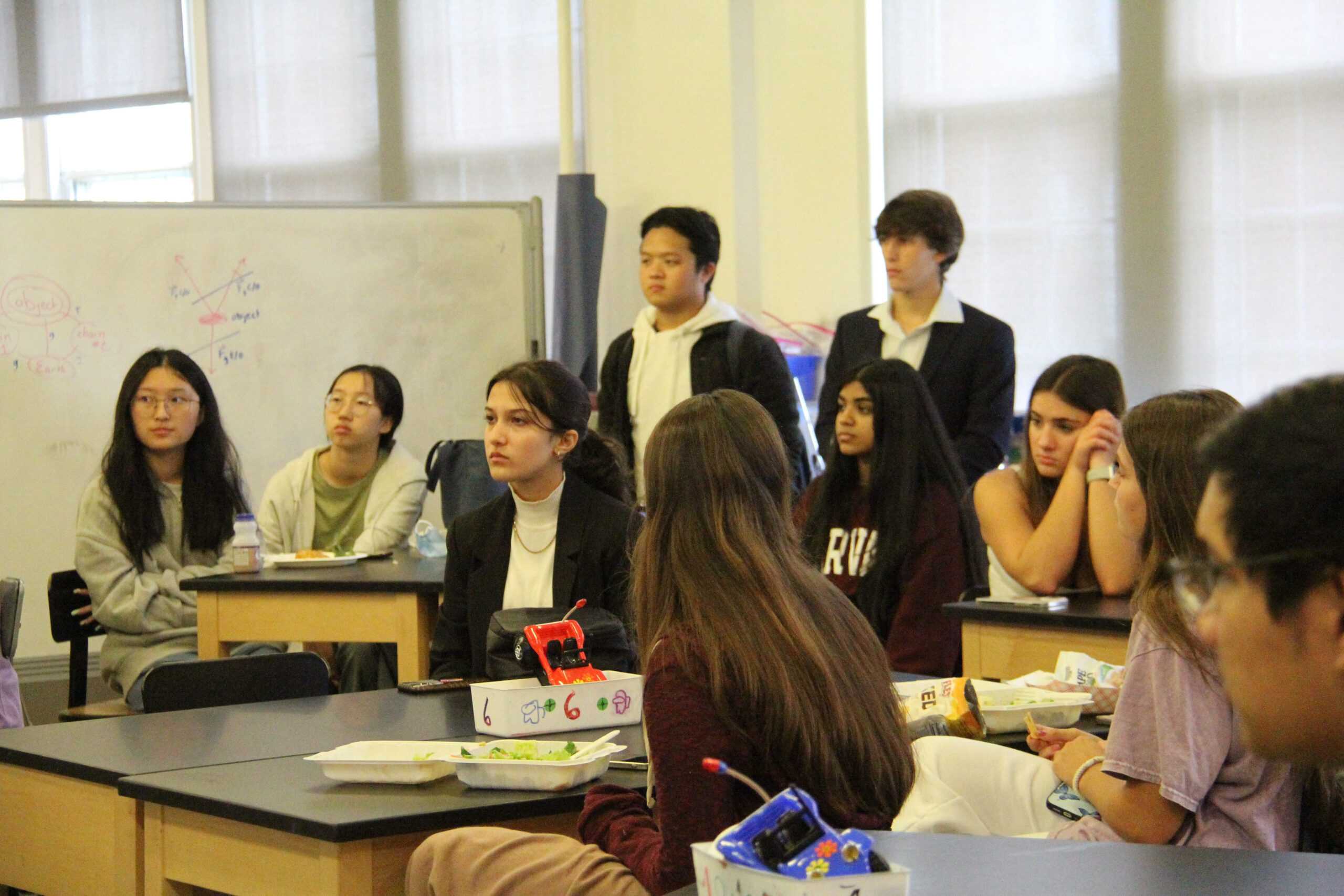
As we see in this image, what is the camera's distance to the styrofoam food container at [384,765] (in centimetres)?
194

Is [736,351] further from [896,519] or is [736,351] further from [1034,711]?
[1034,711]

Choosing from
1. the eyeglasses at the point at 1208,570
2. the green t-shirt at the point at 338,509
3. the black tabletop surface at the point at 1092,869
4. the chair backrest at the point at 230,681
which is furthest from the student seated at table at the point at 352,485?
the eyeglasses at the point at 1208,570

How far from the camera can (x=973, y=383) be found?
14.1ft

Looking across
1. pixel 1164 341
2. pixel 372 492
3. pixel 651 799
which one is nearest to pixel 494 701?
pixel 651 799

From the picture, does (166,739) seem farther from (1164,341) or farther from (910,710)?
(1164,341)

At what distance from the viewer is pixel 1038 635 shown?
3.09 m

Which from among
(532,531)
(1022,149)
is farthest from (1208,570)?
(1022,149)

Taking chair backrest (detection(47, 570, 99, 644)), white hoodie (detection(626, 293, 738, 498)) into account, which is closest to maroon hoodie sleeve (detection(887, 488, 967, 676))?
white hoodie (detection(626, 293, 738, 498))

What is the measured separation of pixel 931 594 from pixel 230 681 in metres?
1.56

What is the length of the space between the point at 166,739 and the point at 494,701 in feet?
1.72

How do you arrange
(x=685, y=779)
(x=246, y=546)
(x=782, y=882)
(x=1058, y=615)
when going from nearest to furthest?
(x=782, y=882), (x=685, y=779), (x=1058, y=615), (x=246, y=546)

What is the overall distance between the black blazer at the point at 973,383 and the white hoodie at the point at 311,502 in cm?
126

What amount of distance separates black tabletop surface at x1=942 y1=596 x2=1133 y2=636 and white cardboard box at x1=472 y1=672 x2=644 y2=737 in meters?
1.04

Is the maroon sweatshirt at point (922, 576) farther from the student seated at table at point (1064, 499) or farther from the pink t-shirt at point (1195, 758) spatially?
the pink t-shirt at point (1195, 758)
